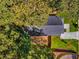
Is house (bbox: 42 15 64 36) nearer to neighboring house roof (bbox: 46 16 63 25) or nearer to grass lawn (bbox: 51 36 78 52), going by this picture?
neighboring house roof (bbox: 46 16 63 25)

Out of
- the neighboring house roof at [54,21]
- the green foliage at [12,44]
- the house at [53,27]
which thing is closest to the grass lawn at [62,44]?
the house at [53,27]

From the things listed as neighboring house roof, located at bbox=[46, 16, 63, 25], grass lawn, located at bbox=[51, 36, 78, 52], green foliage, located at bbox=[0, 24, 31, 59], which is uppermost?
neighboring house roof, located at bbox=[46, 16, 63, 25]

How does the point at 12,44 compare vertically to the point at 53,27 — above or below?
below

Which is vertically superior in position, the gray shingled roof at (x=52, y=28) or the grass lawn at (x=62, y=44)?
the gray shingled roof at (x=52, y=28)

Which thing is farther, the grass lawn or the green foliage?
the grass lawn

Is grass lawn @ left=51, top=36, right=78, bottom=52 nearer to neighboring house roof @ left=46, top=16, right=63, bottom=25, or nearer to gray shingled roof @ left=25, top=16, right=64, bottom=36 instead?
gray shingled roof @ left=25, top=16, right=64, bottom=36

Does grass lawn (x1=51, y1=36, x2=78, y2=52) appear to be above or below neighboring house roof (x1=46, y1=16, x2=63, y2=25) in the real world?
below

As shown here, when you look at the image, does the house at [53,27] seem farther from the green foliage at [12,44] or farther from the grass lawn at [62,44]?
the green foliage at [12,44]

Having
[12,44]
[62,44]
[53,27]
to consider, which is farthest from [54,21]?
[12,44]

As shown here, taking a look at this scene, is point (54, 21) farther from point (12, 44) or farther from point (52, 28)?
point (12, 44)

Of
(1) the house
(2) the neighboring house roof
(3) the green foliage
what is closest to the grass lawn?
(1) the house

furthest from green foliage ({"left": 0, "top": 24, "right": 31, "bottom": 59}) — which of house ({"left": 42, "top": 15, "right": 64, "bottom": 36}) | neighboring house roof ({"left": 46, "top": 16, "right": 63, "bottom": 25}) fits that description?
neighboring house roof ({"left": 46, "top": 16, "right": 63, "bottom": 25})

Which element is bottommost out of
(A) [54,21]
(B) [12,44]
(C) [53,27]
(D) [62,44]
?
(D) [62,44]

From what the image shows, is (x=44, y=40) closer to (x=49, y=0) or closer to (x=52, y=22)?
(x=52, y=22)
